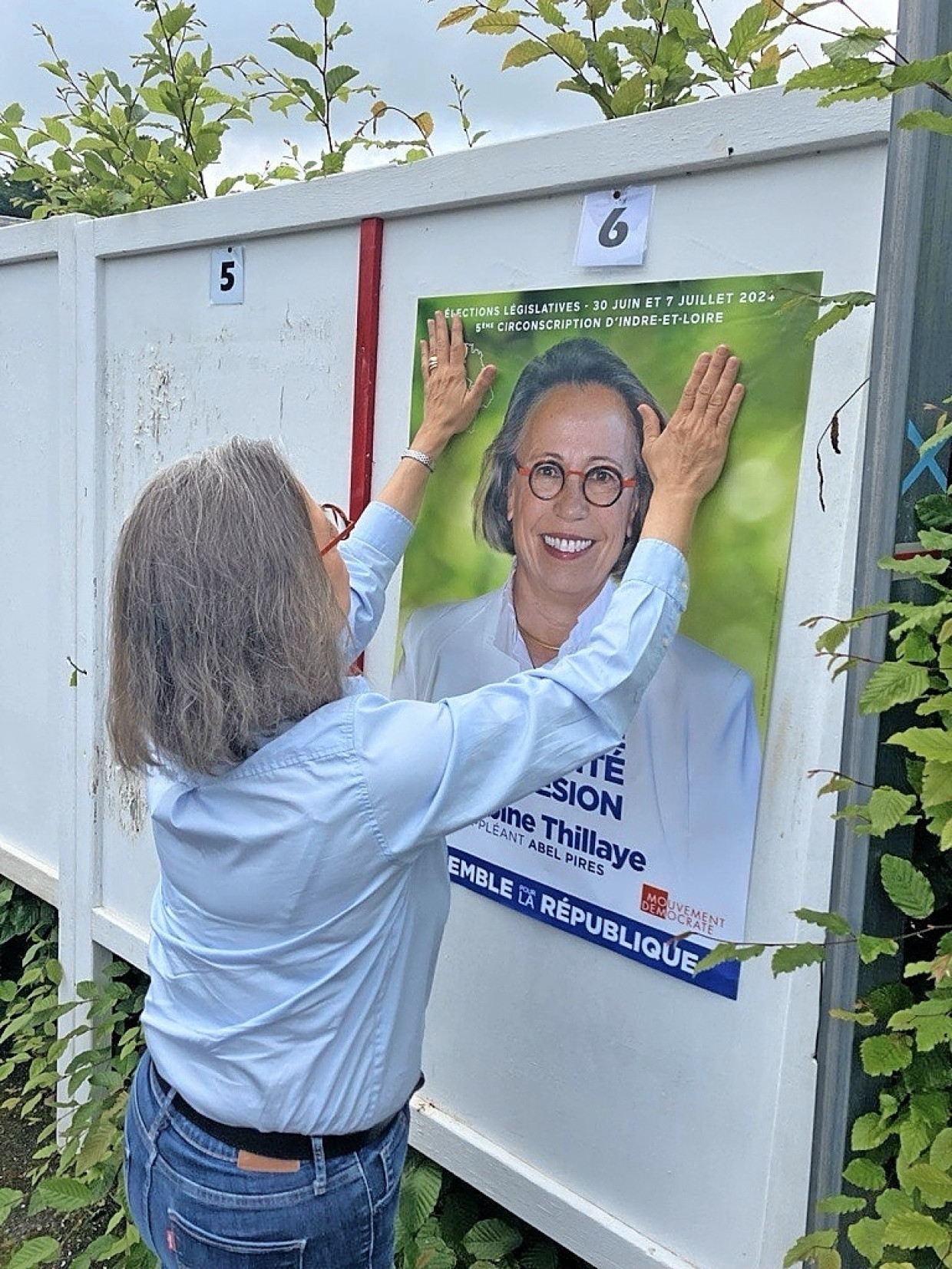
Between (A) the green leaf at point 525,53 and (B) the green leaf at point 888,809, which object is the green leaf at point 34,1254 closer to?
(B) the green leaf at point 888,809

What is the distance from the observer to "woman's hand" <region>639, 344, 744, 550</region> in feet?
5.53

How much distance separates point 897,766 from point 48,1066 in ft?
9.65

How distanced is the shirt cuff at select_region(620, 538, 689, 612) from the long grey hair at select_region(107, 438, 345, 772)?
1.41 feet

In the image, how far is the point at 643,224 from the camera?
1811 millimetres

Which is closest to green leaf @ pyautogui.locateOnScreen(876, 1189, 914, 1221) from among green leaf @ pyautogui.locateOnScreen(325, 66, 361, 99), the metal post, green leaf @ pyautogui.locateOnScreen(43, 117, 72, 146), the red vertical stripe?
the metal post

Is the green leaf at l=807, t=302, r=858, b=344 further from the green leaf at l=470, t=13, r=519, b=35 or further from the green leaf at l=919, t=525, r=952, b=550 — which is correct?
the green leaf at l=470, t=13, r=519, b=35

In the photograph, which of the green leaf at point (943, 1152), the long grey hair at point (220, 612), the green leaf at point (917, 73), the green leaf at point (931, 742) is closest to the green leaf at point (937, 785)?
the green leaf at point (931, 742)

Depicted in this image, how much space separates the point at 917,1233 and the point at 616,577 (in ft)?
3.34

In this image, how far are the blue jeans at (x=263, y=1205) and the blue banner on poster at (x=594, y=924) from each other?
45 cm

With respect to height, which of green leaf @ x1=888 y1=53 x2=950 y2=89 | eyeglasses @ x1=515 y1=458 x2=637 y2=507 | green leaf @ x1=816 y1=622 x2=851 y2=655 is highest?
green leaf @ x1=888 y1=53 x2=950 y2=89

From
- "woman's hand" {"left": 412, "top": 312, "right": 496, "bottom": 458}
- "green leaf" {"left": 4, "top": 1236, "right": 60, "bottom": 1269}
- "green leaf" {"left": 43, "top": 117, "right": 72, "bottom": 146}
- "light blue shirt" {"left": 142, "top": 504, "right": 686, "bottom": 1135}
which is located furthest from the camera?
"green leaf" {"left": 43, "top": 117, "right": 72, "bottom": 146}

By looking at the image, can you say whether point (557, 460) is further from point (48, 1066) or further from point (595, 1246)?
point (48, 1066)

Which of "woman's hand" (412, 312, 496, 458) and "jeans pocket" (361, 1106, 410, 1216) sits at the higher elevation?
"woman's hand" (412, 312, 496, 458)

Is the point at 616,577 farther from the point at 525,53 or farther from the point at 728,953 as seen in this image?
the point at 525,53
